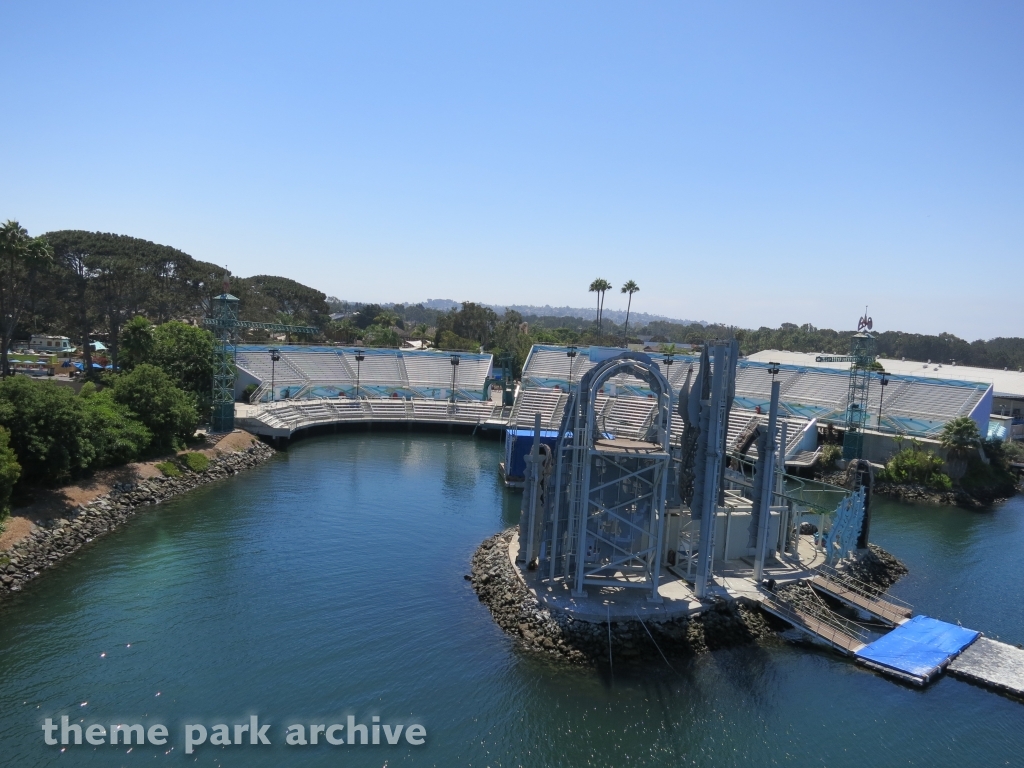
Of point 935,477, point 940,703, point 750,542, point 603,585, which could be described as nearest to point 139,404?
point 603,585

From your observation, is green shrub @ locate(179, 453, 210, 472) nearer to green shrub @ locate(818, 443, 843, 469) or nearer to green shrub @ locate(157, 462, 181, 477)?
green shrub @ locate(157, 462, 181, 477)

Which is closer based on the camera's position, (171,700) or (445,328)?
(171,700)

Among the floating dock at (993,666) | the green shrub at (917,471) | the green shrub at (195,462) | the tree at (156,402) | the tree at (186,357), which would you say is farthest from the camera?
the tree at (186,357)

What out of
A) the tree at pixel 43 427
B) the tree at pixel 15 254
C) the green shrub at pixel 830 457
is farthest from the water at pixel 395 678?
the tree at pixel 15 254

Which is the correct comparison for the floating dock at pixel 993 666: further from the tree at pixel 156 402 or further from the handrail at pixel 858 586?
the tree at pixel 156 402

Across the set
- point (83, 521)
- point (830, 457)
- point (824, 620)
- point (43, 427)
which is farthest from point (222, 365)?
point (830, 457)

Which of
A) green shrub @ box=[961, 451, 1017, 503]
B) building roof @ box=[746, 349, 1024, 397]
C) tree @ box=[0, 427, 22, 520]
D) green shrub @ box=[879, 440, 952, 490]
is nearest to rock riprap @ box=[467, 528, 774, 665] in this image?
tree @ box=[0, 427, 22, 520]

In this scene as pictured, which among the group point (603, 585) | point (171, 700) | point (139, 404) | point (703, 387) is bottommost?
point (171, 700)

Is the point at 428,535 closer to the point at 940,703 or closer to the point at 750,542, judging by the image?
the point at 750,542
